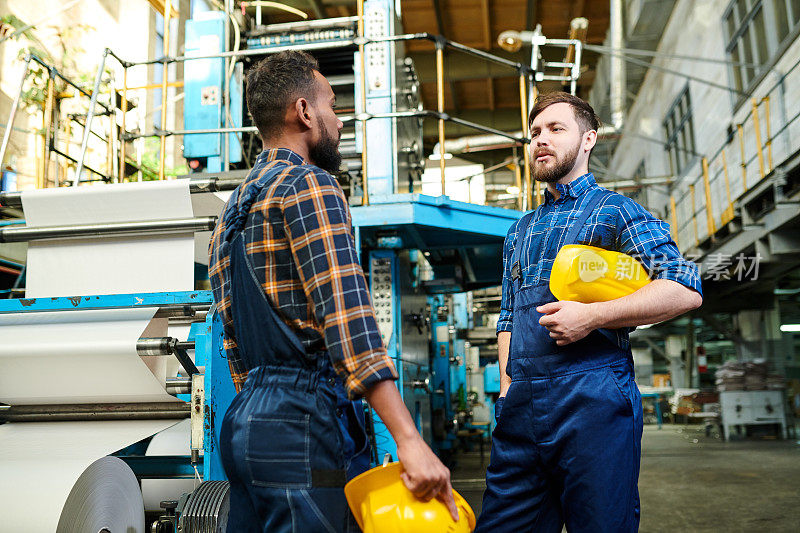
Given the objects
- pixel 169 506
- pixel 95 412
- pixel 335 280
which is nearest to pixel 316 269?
pixel 335 280

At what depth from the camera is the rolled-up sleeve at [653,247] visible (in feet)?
6.14

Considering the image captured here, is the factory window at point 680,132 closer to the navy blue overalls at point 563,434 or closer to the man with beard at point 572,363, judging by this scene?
the man with beard at point 572,363

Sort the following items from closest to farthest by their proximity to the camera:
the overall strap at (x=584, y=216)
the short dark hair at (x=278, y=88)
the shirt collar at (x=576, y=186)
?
the short dark hair at (x=278, y=88), the overall strap at (x=584, y=216), the shirt collar at (x=576, y=186)

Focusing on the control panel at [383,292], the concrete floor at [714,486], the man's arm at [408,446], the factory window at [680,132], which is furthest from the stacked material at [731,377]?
the man's arm at [408,446]

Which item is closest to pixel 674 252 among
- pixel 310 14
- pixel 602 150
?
pixel 310 14

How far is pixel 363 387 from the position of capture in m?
1.31

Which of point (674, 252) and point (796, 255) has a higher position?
point (796, 255)

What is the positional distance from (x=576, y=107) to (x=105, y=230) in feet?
7.73

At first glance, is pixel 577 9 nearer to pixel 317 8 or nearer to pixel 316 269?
pixel 317 8

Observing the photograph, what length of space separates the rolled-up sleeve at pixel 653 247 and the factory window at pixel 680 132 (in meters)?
13.2

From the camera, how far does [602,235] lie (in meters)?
1.99

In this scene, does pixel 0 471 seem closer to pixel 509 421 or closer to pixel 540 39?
pixel 509 421

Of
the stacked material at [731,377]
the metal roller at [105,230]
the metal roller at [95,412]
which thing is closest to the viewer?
the metal roller at [95,412]

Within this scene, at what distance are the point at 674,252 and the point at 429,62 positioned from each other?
12384 millimetres
